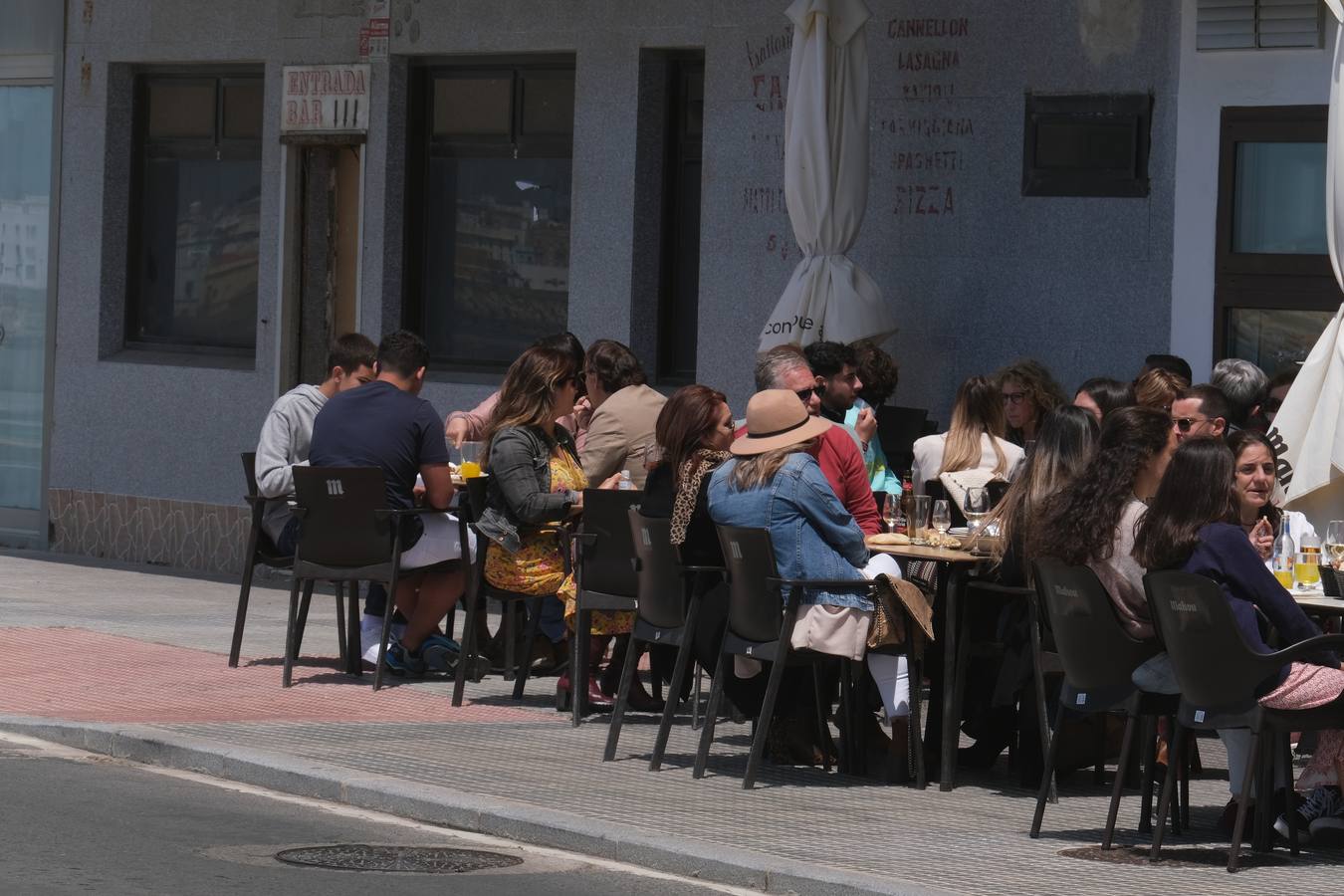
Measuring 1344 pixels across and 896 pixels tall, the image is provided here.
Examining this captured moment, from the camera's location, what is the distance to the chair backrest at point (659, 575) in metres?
9.84

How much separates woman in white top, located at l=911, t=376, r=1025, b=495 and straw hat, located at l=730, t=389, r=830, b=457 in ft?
7.23

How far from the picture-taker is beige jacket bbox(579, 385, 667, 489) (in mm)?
11586

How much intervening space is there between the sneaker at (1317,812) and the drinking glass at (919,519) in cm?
204

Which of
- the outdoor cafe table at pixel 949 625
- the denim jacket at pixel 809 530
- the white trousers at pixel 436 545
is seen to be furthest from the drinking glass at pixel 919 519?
the white trousers at pixel 436 545

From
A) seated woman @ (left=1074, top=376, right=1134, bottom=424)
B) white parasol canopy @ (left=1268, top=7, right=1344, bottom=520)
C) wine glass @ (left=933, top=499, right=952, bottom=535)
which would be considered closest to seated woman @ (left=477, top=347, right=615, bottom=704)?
wine glass @ (left=933, top=499, right=952, bottom=535)

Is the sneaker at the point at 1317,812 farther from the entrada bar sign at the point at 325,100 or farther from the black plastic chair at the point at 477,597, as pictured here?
the entrada bar sign at the point at 325,100

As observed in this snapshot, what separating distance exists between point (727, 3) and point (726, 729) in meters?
5.87

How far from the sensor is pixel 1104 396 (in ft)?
37.1

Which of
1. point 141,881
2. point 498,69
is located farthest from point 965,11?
point 141,881

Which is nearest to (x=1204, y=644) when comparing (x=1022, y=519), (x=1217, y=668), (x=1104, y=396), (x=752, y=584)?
(x=1217, y=668)

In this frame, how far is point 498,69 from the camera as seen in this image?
1644cm

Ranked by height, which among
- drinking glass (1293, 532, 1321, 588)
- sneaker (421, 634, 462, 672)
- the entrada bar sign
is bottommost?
sneaker (421, 634, 462, 672)

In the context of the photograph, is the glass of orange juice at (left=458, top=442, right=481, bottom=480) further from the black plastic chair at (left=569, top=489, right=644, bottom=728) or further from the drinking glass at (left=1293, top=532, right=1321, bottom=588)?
the drinking glass at (left=1293, top=532, right=1321, bottom=588)

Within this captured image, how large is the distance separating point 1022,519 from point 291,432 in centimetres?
483
